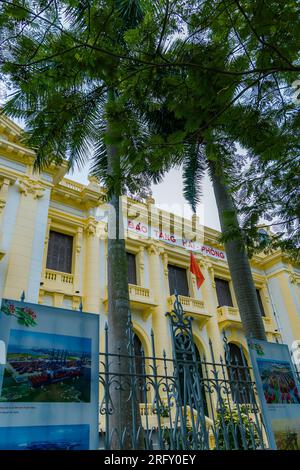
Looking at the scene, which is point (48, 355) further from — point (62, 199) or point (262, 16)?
point (62, 199)

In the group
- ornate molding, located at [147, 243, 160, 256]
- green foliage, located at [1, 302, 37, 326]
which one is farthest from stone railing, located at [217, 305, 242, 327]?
green foliage, located at [1, 302, 37, 326]

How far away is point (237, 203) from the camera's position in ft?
18.9

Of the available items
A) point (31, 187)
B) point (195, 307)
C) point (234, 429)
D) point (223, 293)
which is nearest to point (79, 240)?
point (31, 187)

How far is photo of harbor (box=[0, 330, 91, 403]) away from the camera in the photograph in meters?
2.48

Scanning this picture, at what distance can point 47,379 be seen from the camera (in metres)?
2.61

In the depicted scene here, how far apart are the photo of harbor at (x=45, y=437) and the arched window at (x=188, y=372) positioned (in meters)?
1.13

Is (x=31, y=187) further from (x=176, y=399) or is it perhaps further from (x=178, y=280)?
(x=176, y=399)

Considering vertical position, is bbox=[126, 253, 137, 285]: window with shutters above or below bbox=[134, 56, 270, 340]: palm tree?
above

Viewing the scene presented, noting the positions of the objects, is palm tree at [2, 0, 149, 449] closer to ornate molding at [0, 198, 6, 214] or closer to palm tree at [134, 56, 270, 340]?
palm tree at [134, 56, 270, 340]

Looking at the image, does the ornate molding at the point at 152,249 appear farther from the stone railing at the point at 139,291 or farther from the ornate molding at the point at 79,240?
the ornate molding at the point at 79,240

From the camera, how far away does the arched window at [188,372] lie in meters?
3.32

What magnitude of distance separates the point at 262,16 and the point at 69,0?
5.41 feet

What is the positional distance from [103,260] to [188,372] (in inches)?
369

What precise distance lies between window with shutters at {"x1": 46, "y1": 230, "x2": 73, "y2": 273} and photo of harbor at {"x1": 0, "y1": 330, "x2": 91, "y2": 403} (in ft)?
29.6
